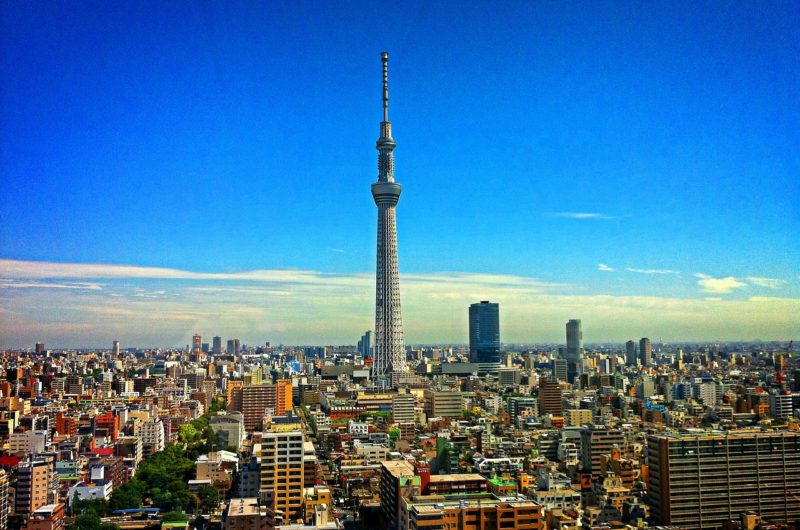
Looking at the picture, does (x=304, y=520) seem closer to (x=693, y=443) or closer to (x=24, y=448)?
(x=693, y=443)

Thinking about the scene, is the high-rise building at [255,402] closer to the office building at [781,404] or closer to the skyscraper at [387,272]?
the skyscraper at [387,272]

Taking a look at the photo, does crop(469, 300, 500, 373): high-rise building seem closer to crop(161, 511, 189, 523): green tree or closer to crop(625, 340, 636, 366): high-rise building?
crop(625, 340, 636, 366): high-rise building

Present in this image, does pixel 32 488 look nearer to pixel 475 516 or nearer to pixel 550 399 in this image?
pixel 475 516

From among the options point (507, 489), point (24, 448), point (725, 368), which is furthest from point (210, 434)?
point (725, 368)

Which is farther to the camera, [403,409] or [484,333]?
[484,333]

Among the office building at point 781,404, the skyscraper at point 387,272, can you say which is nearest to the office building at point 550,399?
the office building at point 781,404

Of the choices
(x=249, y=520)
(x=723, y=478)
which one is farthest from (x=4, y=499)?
(x=723, y=478)
